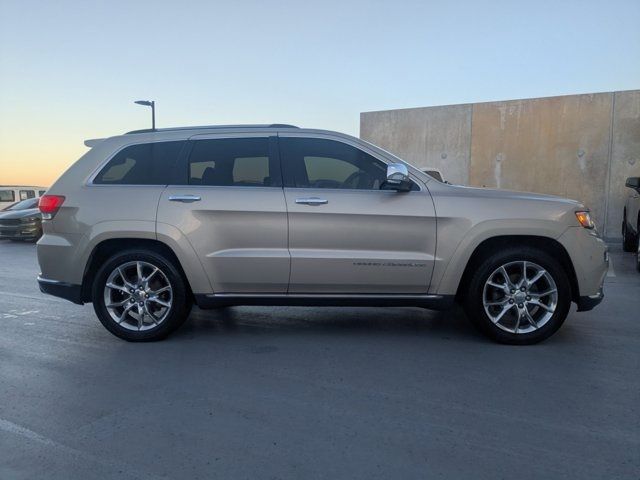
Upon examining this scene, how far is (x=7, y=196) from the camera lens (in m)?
A: 21.6

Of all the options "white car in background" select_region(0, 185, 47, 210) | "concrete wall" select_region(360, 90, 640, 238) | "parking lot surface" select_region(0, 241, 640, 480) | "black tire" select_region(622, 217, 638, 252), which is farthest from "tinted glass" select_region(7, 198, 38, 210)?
"black tire" select_region(622, 217, 638, 252)

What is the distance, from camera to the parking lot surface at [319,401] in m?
2.62

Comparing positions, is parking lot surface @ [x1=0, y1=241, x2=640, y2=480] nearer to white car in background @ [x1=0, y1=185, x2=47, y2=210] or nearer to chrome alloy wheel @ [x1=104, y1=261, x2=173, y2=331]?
chrome alloy wheel @ [x1=104, y1=261, x2=173, y2=331]

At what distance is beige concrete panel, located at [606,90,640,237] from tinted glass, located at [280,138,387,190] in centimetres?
1501

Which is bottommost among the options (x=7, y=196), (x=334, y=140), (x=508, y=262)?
(x=508, y=262)

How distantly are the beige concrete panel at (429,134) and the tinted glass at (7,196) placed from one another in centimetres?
1506

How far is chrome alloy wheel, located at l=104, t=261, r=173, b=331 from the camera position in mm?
4586

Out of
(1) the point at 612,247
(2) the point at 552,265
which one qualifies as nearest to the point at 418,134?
(1) the point at 612,247

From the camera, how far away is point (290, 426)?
3.00 m

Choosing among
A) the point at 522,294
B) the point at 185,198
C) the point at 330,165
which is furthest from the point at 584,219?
the point at 185,198

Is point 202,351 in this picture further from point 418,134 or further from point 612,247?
point 418,134

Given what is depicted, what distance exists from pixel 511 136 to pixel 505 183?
169 centimetres

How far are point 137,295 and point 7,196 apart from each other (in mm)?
20635

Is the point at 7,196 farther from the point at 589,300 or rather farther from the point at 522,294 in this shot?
the point at 589,300
